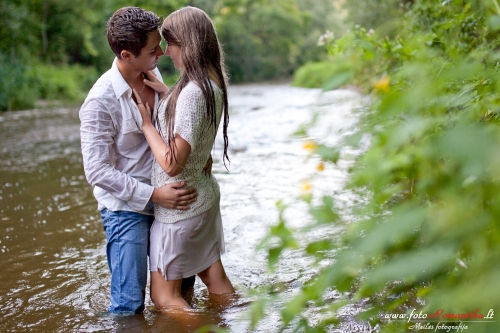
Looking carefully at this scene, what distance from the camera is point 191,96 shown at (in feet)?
9.31

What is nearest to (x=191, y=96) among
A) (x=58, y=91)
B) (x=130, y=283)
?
(x=130, y=283)

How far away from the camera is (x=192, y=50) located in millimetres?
2877

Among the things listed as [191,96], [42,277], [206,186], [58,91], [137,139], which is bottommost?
[58,91]

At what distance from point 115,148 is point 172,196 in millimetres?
463

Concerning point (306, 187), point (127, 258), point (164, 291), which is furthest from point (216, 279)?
point (306, 187)

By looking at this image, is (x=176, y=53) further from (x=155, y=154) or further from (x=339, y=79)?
(x=339, y=79)

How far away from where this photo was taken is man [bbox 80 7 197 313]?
9.85 ft

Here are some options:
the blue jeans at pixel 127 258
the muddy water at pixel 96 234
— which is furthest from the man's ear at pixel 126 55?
the muddy water at pixel 96 234

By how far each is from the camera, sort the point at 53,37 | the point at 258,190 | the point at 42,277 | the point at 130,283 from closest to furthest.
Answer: the point at 130,283 < the point at 42,277 < the point at 258,190 < the point at 53,37

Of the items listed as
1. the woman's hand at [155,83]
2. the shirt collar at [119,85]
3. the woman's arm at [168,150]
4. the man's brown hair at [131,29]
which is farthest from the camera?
the woman's hand at [155,83]

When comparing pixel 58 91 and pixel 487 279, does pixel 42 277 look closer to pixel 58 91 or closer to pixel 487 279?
pixel 487 279

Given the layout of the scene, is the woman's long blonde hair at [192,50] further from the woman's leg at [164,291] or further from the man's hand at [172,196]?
the woman's leg at [164,291]

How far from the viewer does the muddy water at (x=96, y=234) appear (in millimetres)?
3074

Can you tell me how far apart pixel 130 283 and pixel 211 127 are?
0.96 m
